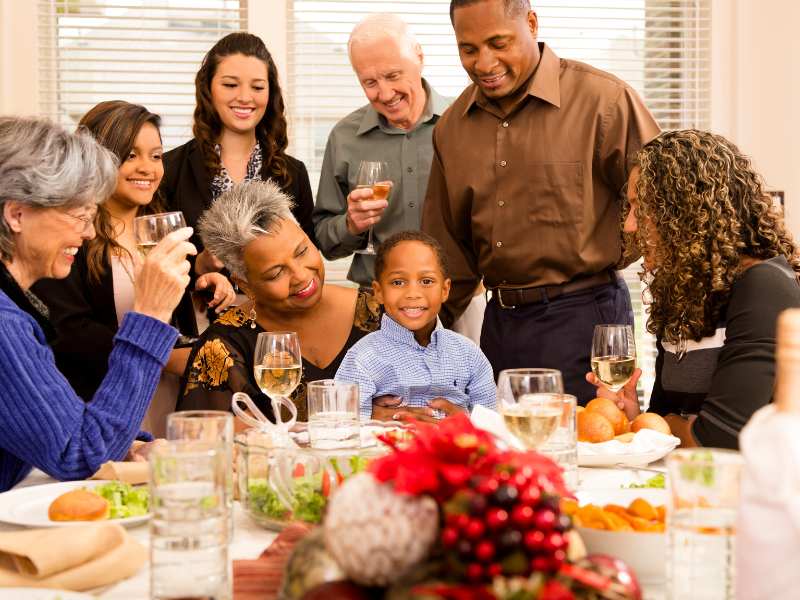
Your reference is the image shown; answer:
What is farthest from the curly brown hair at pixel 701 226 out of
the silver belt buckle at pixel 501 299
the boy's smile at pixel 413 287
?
the silver belt buckle at pixel 501 299

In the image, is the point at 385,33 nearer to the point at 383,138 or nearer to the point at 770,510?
the point at 383,138

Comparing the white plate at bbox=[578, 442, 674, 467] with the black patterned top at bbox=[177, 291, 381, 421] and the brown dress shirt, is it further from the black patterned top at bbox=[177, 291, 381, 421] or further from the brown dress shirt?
the brown dress shirt

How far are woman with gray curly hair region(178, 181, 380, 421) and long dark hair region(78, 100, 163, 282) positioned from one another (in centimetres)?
41

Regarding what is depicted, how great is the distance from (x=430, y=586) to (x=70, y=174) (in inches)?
56.7

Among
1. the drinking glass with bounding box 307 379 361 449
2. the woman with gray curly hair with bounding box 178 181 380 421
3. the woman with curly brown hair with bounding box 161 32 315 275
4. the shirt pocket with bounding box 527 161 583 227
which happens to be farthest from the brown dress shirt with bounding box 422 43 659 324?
the drinking glass with bounding box 307 379 361 449

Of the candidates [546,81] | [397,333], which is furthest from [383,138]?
[397,333]

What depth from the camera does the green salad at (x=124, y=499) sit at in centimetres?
157

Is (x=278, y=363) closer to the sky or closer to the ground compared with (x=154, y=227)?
closer to the ground

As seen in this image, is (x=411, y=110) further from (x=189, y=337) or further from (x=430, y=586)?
(x=430, y=586)

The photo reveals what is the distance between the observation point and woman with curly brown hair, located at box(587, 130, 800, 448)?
2129 mm

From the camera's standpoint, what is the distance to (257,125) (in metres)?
3.68

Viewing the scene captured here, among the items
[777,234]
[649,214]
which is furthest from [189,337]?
[777,234]

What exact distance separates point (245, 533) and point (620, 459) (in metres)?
0.73

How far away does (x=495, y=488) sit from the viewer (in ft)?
2.82
